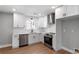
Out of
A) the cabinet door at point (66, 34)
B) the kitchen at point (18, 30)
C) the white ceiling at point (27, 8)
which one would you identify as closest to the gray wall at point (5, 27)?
the kitchen at point (18, 30)

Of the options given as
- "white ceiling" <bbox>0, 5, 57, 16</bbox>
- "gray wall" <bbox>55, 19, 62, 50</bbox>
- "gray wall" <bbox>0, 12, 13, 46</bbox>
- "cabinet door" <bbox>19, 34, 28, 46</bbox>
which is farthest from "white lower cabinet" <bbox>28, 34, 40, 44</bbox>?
"gray wall" <bbox>55, 19, 62, 50</bbox>

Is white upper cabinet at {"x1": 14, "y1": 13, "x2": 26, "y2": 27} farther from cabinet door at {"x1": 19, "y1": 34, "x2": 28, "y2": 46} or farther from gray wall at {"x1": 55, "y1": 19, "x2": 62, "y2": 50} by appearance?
gray wall at {"x1": 55, "y1": 19, "x2": 62, "y2": 50}

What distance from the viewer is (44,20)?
5.38 m

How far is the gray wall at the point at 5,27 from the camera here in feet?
14.1

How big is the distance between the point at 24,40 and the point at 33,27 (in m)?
1.85

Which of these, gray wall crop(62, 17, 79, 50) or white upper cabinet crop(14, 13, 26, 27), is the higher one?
white upper cabinet crop(14, 13, 26, 27)

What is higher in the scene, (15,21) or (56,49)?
(15,21)

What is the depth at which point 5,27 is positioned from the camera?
4.47 m

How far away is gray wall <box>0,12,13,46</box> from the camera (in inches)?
170

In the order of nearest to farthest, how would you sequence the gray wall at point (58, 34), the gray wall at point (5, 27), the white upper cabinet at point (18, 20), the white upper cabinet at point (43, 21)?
the gray wall at point (58, 34) → the gray wall at point (5, 27) → the white upper cabinet at point (18, 20) → the white upper cabinet at point (43, 21)

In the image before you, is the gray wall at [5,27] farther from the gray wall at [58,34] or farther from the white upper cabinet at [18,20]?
the gray wall at [58,34]

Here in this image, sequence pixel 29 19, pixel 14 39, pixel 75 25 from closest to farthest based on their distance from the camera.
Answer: pixel 75 25 → pixel 14 39 → pixel 29 19
